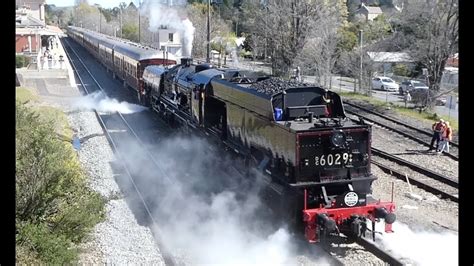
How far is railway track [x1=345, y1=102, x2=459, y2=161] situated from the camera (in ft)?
63.6

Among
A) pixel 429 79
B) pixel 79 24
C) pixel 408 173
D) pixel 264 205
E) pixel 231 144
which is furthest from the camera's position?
pixel 79 24

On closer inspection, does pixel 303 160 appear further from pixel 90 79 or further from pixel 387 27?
pixel 387 27

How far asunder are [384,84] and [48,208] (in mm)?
34012

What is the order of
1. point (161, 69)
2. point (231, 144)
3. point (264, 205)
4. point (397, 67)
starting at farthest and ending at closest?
point (397, 67) < point (161, 69) < point (231, 144) < point (264, 205)

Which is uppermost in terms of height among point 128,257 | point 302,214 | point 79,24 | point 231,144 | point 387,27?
point 79,24

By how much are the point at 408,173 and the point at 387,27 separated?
3423 cm

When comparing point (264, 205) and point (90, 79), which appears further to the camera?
point (90, 79)

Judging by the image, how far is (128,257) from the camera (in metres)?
10.1

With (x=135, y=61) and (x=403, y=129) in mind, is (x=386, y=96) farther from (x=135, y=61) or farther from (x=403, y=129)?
(x=135, y=61)

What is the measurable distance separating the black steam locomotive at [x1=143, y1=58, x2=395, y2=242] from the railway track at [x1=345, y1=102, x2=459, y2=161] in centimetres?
825

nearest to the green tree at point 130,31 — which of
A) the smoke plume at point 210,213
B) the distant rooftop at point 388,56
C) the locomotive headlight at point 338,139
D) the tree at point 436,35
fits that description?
the distant rooftop at point 388,56

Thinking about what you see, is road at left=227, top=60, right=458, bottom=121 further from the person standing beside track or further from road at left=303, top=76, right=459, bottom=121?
the person standing beside track

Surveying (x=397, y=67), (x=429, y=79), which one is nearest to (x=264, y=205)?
(x=429, y=79)

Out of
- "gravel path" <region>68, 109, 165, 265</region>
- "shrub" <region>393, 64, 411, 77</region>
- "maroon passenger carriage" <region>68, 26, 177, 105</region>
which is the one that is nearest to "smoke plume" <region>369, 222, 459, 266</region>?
"gravel path" <region>68, 109, 165, 265</region>
